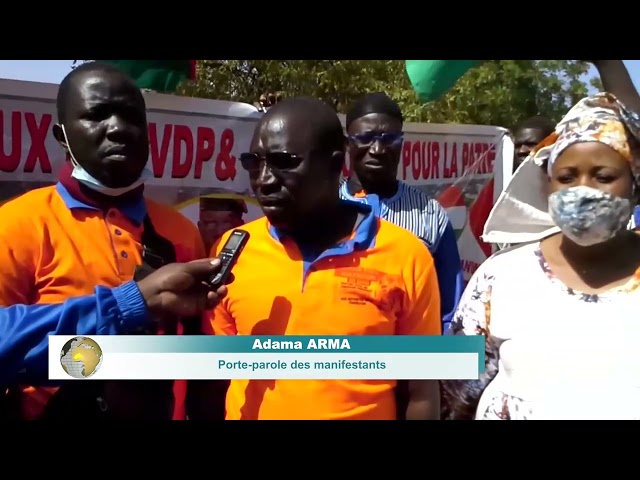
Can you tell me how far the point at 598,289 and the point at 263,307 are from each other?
99cm

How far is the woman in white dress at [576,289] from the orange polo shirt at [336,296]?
0.70 ft

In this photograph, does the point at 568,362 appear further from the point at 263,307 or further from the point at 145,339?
the point at 145,339

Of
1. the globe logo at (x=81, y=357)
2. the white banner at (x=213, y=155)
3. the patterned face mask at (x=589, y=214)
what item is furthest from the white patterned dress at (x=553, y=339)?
the globe logo at (x=81, y=357)

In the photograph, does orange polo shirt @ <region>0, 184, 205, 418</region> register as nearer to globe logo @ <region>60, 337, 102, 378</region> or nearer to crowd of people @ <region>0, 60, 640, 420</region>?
crowd of people @ <region>0, 60, 640, 420</region>

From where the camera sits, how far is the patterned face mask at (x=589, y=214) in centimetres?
212

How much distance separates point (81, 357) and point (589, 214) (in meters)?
1.69

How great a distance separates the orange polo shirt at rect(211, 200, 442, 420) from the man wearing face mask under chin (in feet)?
0.87

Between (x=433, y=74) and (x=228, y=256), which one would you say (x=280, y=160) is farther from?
(x=433, y=74)

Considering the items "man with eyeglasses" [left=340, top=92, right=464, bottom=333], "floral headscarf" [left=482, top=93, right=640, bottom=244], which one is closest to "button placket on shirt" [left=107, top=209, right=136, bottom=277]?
"man with eyeglasses" [left=340, top=92, right=464, bottom=333]

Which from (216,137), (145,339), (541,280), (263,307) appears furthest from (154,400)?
(541,280)

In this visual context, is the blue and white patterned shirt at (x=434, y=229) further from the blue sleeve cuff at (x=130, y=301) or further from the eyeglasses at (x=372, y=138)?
the blue sleeve cuff at (x=130, y=301)

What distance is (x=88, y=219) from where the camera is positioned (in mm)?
2262

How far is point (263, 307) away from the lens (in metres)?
2.24

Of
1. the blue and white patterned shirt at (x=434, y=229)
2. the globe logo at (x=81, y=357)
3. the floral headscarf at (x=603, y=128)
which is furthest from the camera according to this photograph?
the blue and white patterned shirt at (x=434, y=229)
